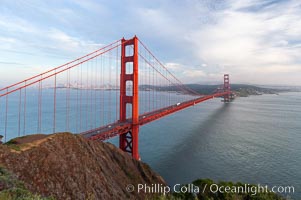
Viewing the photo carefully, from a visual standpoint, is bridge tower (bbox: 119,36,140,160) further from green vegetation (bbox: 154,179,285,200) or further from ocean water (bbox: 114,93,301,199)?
green vegetation (bbox: 154,179,285,200)

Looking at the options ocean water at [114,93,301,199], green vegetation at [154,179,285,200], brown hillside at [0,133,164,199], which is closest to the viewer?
brown hillside at [0,133,164,199]

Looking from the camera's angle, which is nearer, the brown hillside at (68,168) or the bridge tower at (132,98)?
the brown hillside at (68,168)

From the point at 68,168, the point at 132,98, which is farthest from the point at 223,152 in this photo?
the point at 68,168

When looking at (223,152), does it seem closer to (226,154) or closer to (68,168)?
(226,154)

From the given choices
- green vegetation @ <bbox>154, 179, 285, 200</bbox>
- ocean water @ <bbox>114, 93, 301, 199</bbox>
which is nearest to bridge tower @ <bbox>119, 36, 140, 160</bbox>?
ocean water @ <bbox>114, 93, 301, 199</bbox>

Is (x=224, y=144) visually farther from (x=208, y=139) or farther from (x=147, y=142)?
(x=147, y=142)

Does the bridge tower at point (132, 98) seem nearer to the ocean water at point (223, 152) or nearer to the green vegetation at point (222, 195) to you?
the ocean water at point (223, 152)

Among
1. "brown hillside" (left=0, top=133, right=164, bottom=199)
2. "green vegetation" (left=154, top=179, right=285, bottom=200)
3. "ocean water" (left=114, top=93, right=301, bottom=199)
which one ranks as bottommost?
"ocean water" (left=114, top=93, right=301, bottom=199)

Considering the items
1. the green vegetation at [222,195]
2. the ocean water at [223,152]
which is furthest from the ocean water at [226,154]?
the green vegetation at [222,195]
